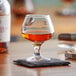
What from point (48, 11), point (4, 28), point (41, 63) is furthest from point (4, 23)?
point (48, 11)

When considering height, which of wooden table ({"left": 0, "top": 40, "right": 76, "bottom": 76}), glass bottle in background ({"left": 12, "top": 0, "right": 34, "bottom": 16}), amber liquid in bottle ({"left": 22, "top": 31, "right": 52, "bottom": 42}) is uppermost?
→ glass bottle in background ({"left": 12, "top": 0, "right": 34, "bottom": 16})

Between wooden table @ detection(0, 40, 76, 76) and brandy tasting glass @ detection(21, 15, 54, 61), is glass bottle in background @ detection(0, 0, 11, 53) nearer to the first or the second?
wooden table @ detection(0, 40, 76, 76)

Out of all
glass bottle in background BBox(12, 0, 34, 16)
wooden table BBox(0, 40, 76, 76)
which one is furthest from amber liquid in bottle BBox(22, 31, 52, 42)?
glass bottle in background BBox(12, 0, 34, 16)

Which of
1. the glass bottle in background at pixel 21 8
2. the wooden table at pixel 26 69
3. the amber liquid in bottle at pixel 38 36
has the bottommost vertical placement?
the wooden table at pixel 26 69

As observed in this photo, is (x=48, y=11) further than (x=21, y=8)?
Yes

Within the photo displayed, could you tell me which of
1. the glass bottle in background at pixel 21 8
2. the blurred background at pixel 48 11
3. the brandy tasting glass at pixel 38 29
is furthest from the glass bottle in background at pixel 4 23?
the glass bottle in background at pixel 21 8

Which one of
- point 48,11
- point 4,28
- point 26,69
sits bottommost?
point 26,69

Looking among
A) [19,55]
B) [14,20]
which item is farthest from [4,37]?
[14,20]

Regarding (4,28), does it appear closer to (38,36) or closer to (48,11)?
(38,36)

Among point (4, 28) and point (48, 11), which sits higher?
point (48, 11)

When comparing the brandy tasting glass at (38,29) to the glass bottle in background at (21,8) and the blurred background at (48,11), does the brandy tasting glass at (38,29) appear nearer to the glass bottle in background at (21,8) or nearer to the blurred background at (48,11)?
the blurred background at (48,11)
